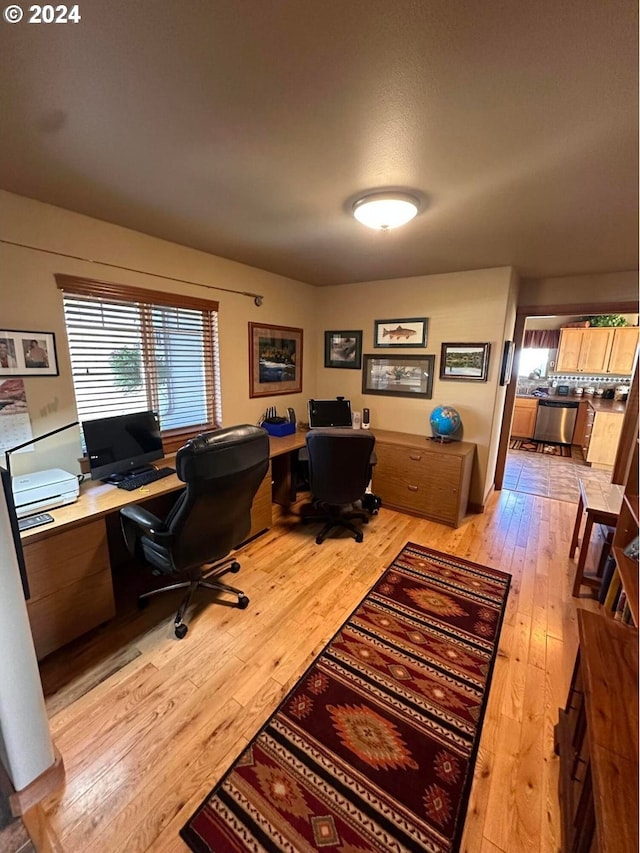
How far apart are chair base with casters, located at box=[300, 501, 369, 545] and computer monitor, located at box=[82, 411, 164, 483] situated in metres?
1.44

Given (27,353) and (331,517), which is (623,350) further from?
(27,353)

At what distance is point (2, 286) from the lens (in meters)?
1.83

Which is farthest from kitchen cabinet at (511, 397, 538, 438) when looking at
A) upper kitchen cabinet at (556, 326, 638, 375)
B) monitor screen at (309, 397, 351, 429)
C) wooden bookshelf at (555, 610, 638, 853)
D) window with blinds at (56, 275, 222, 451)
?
wooden bookshelf at (555, 610, 638, 853)

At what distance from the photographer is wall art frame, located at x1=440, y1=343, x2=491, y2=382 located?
3.25 meters

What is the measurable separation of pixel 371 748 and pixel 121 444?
2.12m

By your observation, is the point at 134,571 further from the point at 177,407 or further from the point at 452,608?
the point at 452,608

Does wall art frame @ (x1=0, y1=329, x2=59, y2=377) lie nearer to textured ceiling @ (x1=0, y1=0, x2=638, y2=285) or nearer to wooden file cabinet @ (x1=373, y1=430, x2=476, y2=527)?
textured ceiling @ (x1=0, y1=0, x2=638, y2=285)

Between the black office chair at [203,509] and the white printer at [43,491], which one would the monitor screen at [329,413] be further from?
the white printer at [43,491]

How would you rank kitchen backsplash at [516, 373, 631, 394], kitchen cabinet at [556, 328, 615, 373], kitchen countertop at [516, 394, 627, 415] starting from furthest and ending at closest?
1. kitchen backsplash at [516, 373, 631, 394]
2. kitchen cabinet at [556, 328, 615, 373]
3. kitchen countertop at [516, 394, 627, 415]

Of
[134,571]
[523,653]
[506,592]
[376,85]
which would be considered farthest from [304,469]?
[376,85]

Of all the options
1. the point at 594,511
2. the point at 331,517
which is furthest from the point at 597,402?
the point at 331,517

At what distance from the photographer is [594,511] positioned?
219 cm

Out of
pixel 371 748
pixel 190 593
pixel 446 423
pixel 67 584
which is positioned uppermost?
pixel 446 423

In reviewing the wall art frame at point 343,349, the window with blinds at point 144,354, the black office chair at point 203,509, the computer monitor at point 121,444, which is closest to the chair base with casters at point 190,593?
the black office chair at point 203,509
